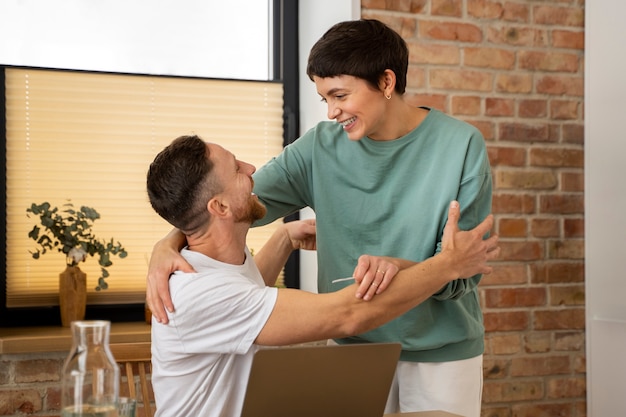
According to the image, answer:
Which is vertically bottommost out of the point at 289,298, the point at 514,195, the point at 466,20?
the point at 289,298

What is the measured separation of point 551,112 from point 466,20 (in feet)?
1.50

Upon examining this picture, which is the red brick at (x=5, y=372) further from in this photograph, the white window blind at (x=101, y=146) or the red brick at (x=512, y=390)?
the red brick at (x=512, y=390)

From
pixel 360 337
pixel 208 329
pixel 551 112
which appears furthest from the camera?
pixel 551 112

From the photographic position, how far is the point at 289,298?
1585 millimetres

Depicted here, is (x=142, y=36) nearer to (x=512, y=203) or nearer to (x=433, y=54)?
(x=433, y=54)

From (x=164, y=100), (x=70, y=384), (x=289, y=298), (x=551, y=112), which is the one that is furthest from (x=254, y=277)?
(x=551, y=112)

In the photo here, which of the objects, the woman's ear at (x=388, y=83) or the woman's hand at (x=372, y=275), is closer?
the woman's hand at (x=372, y=275)

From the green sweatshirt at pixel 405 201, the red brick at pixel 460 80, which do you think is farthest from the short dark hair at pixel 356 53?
the red brick at pixel 460 80

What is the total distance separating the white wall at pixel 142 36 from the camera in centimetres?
280

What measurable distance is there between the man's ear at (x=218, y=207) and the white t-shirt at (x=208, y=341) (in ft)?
0.41

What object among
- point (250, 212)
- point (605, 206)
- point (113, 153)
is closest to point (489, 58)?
point (605, 206)

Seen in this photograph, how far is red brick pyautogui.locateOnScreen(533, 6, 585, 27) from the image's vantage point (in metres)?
2.96

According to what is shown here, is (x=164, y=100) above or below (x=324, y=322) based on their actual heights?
above

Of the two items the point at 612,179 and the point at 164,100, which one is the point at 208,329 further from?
the point at 612,179
